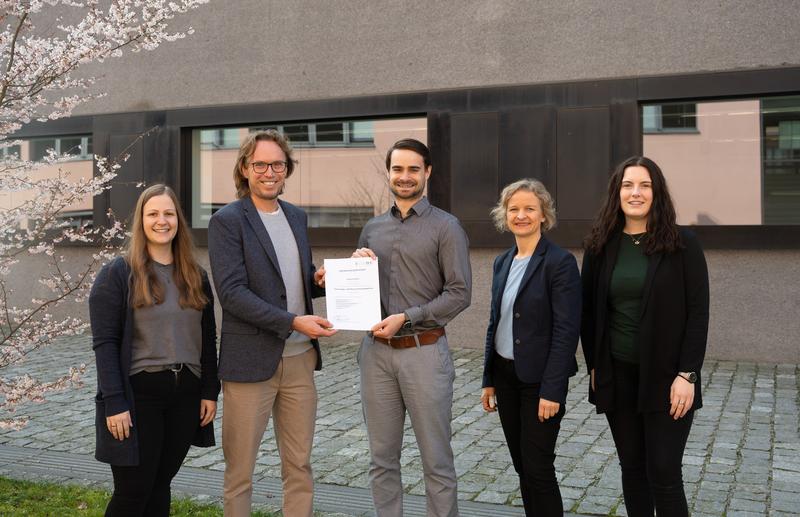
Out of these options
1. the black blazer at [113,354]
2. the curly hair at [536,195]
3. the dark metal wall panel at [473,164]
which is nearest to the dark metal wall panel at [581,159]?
the dark metal wall panel at [473,164]

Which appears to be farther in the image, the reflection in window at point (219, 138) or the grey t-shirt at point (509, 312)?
the reflection in window at point (219, 138)

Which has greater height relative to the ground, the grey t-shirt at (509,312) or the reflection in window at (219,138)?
the reflection in window at (219,138)

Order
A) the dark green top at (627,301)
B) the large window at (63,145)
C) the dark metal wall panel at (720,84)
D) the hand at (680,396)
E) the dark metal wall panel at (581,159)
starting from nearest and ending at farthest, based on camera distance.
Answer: the hand at (680,396) → the dark green top at (627,301) → the dark metal wall panel at (720,84) → the dark metal wall panel at (581,159) → the large window at (63,145)

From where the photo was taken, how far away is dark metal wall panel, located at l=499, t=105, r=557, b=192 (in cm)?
1012

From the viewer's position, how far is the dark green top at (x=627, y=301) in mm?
3725

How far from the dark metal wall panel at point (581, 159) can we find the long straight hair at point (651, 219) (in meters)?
6.11

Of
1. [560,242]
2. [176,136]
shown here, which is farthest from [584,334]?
[176,136]

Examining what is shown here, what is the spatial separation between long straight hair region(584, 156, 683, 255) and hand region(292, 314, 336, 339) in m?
1.31

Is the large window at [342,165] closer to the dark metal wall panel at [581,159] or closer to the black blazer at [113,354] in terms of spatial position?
the dark metal wall panel at [581,159]

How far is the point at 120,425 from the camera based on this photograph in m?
3.49

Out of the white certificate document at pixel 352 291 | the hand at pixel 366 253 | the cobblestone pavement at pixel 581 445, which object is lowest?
the cobblestone pavement at pixel 581 445

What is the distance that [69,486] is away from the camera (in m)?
5.29

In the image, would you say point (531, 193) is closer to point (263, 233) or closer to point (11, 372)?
point (263, 233)

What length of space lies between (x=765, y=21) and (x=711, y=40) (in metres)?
0.59
